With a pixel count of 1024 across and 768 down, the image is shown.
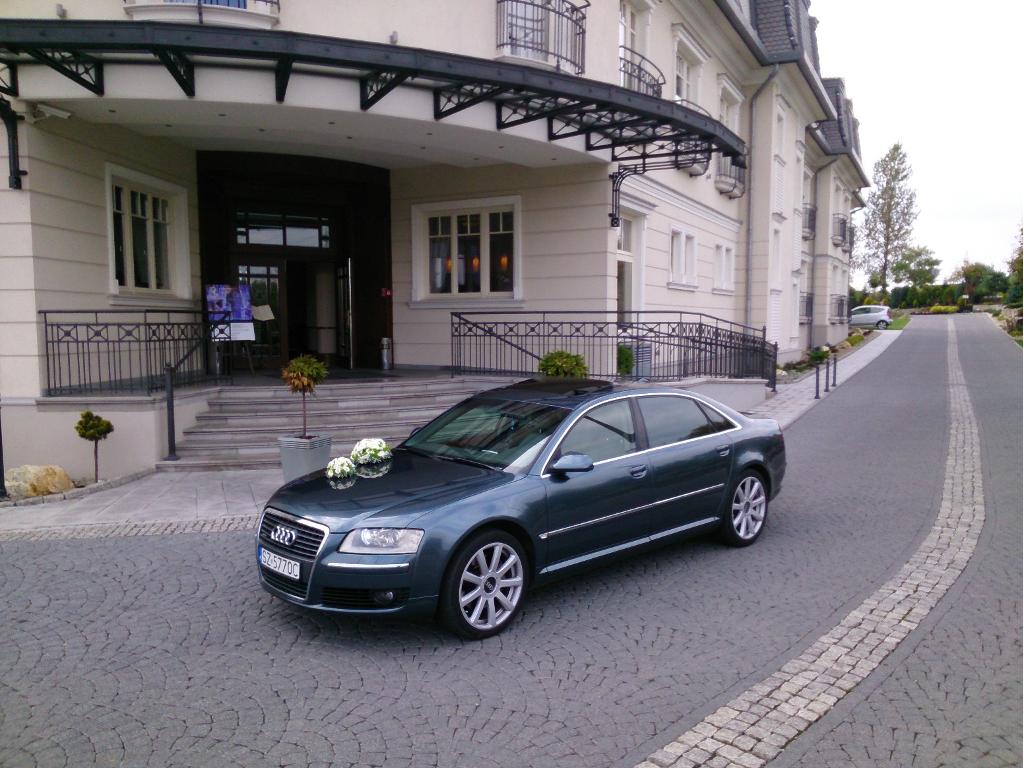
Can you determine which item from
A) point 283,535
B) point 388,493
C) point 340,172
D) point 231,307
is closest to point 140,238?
point 231,307

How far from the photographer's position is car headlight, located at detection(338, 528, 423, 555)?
4.49m

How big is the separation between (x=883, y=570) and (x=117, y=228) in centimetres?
1091

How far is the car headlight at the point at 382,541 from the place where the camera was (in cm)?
449

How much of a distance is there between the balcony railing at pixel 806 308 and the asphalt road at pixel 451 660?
1052 inches

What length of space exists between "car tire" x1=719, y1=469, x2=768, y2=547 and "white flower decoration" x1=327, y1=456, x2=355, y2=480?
3.17 meters

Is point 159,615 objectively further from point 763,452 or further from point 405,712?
point 763,452

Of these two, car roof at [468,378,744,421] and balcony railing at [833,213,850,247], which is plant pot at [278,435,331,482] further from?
balcony railing at [833,213,850,247]

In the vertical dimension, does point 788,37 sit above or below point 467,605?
above

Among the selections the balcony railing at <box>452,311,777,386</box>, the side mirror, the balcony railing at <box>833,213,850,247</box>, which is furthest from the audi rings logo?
the balcony railing at <box>833,213,850,247</box>

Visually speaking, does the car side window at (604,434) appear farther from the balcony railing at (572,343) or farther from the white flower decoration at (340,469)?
the balcony railing at (572,343)

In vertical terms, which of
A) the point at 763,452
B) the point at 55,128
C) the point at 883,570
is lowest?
the point at 883,570

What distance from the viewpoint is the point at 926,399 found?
1711cm

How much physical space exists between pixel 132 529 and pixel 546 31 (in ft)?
30.3

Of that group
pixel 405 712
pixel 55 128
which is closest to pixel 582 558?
pixel 405 712
